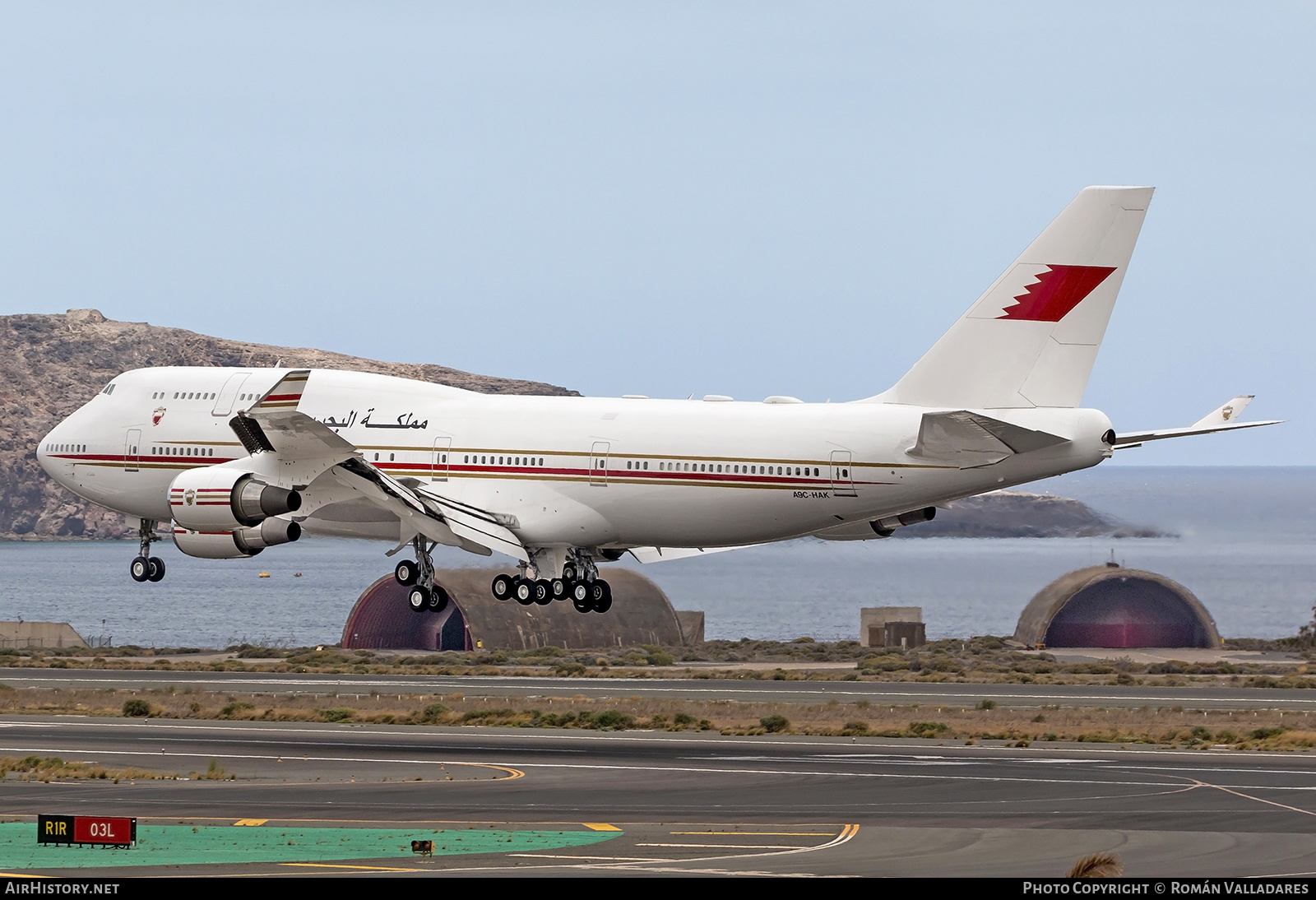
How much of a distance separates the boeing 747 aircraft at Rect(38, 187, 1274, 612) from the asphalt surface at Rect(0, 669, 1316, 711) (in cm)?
1846

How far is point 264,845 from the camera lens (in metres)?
33.3

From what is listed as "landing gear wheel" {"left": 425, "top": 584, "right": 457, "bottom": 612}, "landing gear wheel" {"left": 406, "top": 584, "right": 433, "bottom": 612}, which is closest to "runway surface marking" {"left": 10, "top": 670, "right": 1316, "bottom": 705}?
"landing gear wheel" {"left": 406, "top": 584, "right": 433, "bottom": 612}

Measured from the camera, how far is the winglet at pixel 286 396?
4716 cm

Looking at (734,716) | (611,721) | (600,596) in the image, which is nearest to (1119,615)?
(734,716)

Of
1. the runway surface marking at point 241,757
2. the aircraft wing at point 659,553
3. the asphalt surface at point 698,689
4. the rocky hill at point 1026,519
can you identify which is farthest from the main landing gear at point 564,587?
the rocky hill at point 1026,519

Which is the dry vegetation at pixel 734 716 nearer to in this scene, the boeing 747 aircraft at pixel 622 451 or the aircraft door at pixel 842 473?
the boeing 747 aircraft at pixel 622 451

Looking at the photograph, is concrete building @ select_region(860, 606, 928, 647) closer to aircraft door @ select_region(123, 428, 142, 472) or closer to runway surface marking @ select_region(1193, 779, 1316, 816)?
aircraft door @ select_region(123, 428, 142, 472)

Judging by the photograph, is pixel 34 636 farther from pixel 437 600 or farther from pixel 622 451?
pixel 622 451

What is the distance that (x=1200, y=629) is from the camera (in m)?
106

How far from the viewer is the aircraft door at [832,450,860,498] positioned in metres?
48.0

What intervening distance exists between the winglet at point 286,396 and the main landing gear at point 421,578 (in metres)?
6.19

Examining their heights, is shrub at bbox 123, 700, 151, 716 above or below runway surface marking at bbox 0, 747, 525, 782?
above

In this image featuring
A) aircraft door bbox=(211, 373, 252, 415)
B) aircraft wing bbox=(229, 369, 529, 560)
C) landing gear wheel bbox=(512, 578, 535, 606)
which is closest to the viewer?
aircraft wing bbox=(229, 369, 529, 560)

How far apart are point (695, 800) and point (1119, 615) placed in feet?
235
